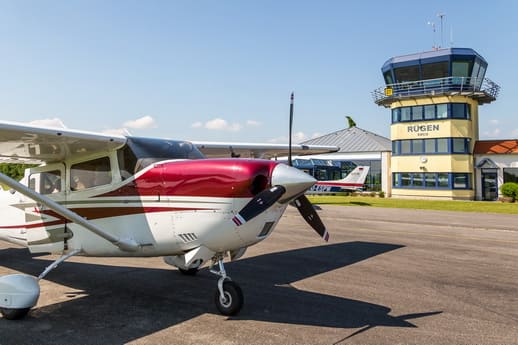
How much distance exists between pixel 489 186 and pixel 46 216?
35.3 metres

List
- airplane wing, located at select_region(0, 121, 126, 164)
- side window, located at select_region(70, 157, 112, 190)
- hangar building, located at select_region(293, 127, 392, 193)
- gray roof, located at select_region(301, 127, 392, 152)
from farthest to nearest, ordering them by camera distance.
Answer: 1. gray roof, located at select_region(301, 127, 392, 152)
2. hangar building, located at select_region(293, 127, 392, 193)
3. side window, located at select_region(70, 157, 112, 190)
4. airplane wing, located at select_region(0, 121, 126, 164)

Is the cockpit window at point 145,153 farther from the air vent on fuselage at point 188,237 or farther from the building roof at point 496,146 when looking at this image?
the building roof at point 496,146

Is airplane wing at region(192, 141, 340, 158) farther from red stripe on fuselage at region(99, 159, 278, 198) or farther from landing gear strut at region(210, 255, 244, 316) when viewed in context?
landing gear strut at region(210, 255, 244, 316)

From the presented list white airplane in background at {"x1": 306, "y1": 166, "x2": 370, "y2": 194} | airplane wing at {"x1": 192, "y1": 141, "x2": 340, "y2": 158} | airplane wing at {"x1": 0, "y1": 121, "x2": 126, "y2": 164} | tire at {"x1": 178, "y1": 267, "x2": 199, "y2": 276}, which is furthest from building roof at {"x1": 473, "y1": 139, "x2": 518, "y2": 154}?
airplane wing at {"x1": 0, "y1": 121, "x2": 126, "y2": 164}

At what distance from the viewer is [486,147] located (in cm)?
3431

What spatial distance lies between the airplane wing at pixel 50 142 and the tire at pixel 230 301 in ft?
8.13

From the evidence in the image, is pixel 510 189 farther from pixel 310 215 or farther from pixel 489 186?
pixel 310 215

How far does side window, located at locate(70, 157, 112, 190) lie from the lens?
6.00 meters

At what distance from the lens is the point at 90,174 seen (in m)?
6.21

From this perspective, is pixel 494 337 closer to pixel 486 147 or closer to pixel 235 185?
pixel 235 185

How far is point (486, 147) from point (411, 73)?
28.6 feet

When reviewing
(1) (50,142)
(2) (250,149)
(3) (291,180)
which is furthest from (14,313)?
(2) (250,149)

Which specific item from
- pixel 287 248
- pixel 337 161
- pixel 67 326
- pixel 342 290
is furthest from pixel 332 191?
pixel 67 326

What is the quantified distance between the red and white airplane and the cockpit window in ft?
0.05
